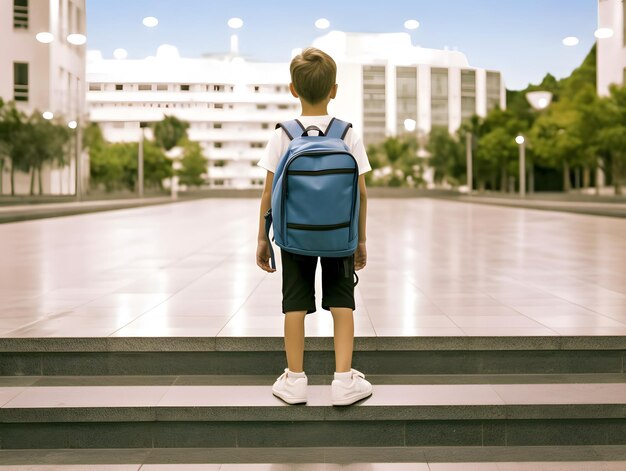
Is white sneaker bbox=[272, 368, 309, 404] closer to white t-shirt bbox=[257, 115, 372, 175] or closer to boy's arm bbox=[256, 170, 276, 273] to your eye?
boy's arm bbox=[256, 170, 276, 273]

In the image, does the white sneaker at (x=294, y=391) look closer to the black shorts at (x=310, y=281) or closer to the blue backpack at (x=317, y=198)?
the black shorts at (x=310, y=281)

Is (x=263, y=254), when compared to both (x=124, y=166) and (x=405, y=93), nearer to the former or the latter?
(x=124, y=166)

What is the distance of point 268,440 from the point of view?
13.4ft

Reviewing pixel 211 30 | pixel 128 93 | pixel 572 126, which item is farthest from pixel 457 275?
pixel 211 30

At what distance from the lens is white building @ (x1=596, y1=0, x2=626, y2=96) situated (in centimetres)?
4012

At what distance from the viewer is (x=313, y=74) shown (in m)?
3.79

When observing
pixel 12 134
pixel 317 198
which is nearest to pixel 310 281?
pixel 317 198

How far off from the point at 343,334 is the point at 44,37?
32.9 meters

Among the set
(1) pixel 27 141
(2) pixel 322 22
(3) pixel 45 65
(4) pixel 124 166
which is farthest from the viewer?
(4) pixel 124 166

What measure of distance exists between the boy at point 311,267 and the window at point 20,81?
30127mm

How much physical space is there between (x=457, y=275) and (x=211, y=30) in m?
57.6

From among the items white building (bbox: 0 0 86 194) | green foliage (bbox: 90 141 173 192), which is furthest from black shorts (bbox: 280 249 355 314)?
green foliage (bbox: 90 141 173 192)

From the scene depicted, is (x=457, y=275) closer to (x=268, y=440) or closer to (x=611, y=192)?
(x=268, y=440)

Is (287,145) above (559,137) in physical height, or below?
below
